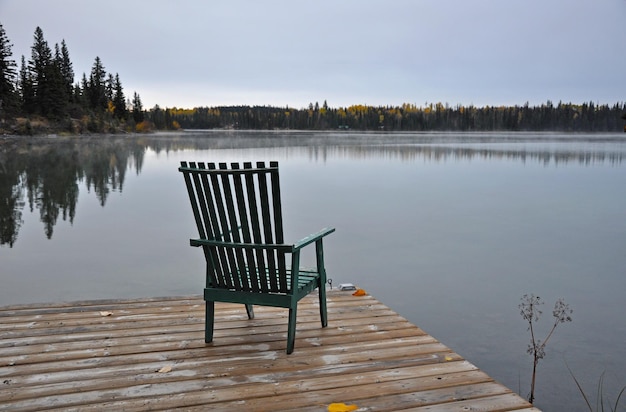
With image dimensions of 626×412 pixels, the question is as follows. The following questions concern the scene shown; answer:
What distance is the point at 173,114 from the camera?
491ft

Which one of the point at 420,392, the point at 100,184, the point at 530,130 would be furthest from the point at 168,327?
the point at 530,130

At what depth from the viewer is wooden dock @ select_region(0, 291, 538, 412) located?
2.76 m

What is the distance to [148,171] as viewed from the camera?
83.8ft

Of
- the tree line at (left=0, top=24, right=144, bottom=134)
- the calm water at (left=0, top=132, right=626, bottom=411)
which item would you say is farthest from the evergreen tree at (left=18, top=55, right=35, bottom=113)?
the calm water at (left=0, top=132, right=626, bottom=411)

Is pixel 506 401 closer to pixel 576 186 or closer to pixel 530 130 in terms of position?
pixel 576 186

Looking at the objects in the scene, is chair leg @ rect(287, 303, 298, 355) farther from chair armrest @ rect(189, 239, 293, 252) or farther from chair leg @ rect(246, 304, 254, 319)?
chair leg @ rect(246, 304, 254, 319)

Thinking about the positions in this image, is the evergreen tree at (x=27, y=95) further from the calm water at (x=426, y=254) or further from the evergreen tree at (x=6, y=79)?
the calm water at (x=426, y=254)

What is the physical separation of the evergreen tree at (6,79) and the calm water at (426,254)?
44.5 meters

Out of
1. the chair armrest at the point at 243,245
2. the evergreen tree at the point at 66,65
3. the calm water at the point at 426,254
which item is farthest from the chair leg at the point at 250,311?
the evergreen tree at the point at 66,65

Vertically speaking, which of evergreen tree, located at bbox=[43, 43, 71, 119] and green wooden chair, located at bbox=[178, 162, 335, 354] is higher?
evergreen tree, located at bbox=[43, 43, 71, 119]

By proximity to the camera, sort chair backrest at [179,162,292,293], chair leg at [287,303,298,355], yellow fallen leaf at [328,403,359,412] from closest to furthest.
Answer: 1. yellow fallen leaf at [328,403,359,412]
2. chair backrest at [179,162,292,293]
3. chair leg at [287,303,298,355]

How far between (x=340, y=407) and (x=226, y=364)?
842 millimetres

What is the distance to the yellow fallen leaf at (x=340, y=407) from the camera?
8.79 feet

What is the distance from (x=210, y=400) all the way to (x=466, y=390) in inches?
54.0
